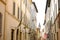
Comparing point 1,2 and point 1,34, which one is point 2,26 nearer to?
point 1,34

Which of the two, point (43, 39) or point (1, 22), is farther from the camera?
point (43, 39)

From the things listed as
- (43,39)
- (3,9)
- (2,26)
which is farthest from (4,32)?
(43,39)

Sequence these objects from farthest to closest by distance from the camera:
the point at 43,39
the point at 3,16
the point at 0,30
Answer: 1. the point at 43,39
2. the point at 3,16
3. the point at 0,30

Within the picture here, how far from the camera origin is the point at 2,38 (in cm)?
1170

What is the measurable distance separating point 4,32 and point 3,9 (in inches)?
58.5

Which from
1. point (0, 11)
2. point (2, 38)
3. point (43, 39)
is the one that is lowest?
point (43, 39)

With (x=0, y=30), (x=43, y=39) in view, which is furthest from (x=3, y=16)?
(x=43, y=39)

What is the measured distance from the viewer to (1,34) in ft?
37.7

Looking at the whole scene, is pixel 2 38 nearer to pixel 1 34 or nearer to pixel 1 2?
pixel 1 34

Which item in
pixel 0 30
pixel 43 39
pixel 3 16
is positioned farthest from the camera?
pixel 43 39

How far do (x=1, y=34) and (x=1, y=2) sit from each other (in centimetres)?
192

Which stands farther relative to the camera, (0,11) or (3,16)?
(3,16)

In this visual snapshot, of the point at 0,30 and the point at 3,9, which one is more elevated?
the point at 3,9

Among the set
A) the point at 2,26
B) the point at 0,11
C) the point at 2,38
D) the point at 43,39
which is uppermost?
the point at 0,11
